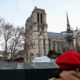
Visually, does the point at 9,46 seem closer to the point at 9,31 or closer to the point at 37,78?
the point at 9,31

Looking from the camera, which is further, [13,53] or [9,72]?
[13,53]

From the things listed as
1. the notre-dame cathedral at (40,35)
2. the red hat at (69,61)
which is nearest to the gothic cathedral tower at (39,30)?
the notre-dame cathedral at (40,35)

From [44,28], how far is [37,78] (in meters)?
78.6

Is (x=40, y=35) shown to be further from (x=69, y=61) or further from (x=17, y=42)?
(x=69, y=61)

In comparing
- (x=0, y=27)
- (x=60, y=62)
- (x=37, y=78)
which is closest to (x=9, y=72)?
(x=37, y=78)

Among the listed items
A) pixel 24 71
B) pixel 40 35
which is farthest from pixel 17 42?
pixel 40 35

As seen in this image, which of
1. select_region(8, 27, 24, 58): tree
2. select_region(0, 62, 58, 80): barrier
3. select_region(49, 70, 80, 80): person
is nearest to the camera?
select_region(49, 70, 80, 80): person

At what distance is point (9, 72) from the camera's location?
762cm

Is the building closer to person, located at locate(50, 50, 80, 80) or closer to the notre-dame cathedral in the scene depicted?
the notre-dame cathedral

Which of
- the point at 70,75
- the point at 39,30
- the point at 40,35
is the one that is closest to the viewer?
the point at 70,75

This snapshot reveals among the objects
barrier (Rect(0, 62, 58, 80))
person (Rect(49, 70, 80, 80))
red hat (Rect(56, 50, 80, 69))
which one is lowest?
barrier (Rect(0, 62, 58, 80))

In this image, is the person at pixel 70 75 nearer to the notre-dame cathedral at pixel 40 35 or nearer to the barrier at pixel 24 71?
the barrier at pixel 24 71

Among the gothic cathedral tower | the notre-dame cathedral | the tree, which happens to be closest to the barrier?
the tree

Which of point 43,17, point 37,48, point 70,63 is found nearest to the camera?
point 70,63
